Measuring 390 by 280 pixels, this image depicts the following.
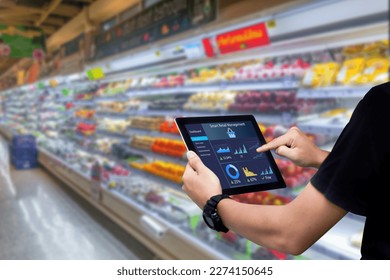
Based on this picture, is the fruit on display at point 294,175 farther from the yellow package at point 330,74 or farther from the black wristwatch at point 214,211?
the black wristwatch at point 214,211

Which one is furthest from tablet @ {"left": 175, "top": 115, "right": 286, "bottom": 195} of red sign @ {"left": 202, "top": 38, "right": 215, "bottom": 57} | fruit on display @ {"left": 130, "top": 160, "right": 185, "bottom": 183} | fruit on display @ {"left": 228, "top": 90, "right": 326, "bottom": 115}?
fruit on display @ {"left": 130, "top": 160, "right": 185, "bottom": 183}

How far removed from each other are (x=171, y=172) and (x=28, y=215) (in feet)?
4.60

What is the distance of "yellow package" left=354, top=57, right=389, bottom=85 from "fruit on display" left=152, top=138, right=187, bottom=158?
65.3 inches

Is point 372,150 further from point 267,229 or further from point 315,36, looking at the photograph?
point 315,36

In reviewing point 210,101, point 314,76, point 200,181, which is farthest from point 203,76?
point 200,181

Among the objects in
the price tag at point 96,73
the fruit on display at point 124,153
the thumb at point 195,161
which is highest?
the price tag at point 96,73

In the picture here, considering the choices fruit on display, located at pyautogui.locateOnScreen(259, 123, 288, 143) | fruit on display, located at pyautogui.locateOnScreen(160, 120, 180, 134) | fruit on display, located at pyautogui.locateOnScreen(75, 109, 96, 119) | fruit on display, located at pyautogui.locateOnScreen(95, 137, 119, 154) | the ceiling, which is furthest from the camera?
fruit on display, located at pyautogui.locateOnScreen(75, 109, 96, 119)

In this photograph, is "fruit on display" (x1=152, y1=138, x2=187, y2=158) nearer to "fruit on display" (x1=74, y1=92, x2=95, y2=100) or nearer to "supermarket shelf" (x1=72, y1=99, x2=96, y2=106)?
"supermarket shelf" (x1=72, y1=99, x2=96, y2=106)

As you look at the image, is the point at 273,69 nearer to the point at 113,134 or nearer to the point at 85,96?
the point at 113,134

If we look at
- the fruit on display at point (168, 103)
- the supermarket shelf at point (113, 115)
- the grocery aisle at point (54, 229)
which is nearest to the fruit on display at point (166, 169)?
the fruit on display at point (168, 103)

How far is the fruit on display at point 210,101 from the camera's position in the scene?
2936 millimetres

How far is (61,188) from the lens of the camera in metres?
5.52

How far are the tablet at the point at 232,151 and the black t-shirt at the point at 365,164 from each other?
0.83 feet

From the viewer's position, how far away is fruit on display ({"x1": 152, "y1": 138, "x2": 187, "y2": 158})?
3.30 metres
